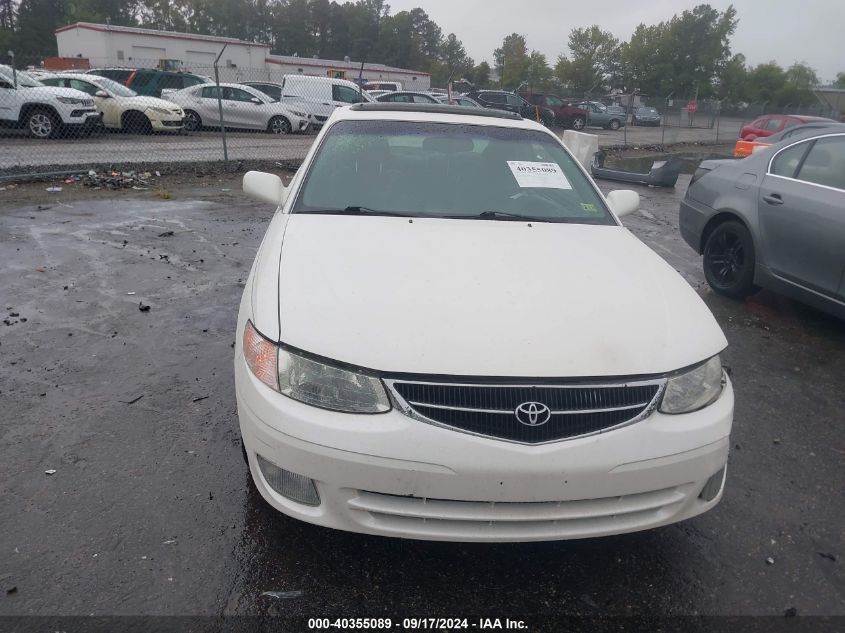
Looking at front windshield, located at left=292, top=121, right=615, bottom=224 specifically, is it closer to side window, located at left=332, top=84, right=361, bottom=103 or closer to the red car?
side window, located at left=332, top=84, right=361, bottom=103

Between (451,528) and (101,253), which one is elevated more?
(451,528)

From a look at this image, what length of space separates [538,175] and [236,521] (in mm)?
2471

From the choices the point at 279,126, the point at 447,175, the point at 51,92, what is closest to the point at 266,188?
the point at 447,175

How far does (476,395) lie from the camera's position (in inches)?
83.2

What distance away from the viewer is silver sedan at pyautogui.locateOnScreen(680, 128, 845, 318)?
4648mm

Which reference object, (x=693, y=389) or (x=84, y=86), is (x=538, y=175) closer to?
(x=693, y=389)

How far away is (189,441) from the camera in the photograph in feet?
10.5

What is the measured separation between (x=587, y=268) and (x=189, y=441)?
6.88 ft

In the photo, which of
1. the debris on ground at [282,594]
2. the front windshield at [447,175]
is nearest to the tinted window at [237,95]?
the front windshield at [447,175]

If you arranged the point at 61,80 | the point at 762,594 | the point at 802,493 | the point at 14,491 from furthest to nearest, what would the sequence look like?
the point at 61,80
the point at 802,493
the point at 14,491
the point at 762,594

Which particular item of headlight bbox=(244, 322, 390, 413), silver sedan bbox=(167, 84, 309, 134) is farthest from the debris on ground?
silver sedan bbox=(167, 84, 309, 134)

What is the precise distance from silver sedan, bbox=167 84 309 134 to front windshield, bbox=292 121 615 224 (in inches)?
626

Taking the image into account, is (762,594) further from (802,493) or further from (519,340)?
(519,340)

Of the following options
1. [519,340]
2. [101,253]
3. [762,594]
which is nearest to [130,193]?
[101,253]
